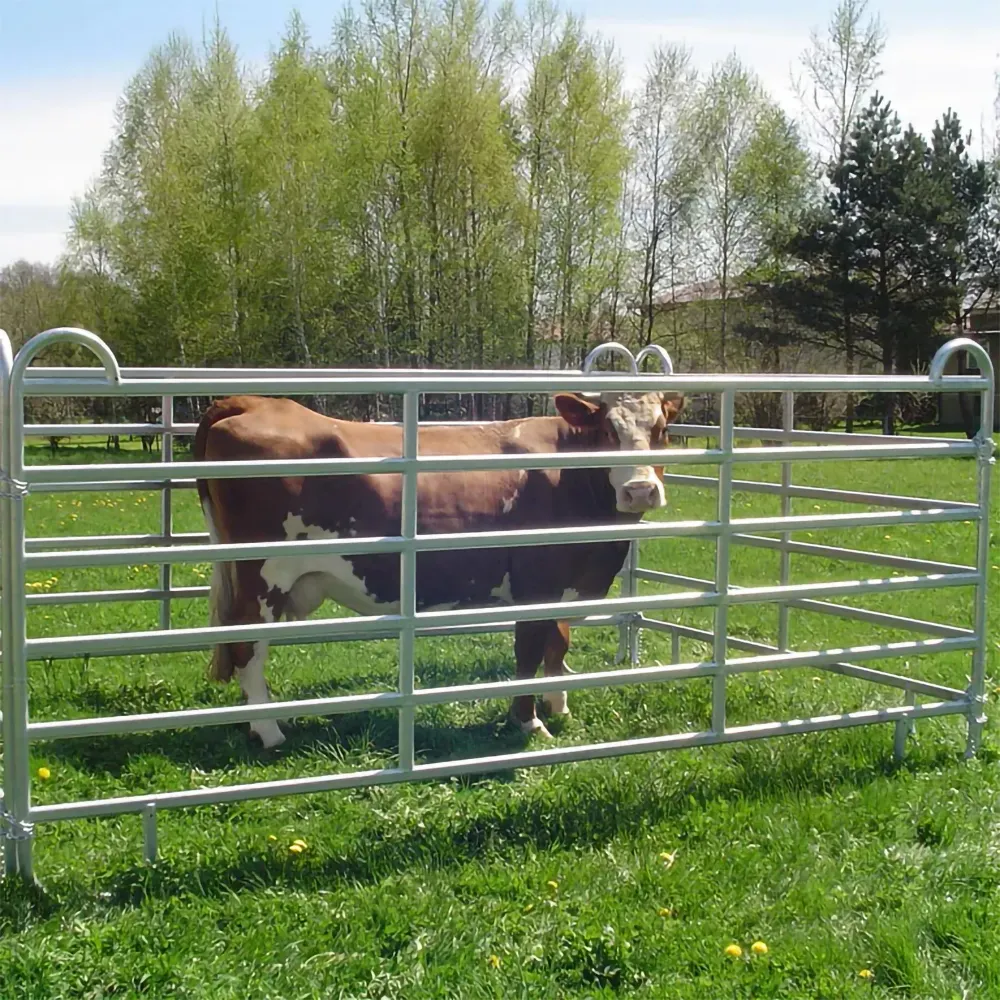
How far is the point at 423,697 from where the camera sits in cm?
418

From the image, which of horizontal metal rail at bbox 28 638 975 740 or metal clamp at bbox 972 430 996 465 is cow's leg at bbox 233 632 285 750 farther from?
metal clamp at bbox 972 430 996 465

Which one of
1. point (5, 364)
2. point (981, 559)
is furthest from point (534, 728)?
point (5, 364)

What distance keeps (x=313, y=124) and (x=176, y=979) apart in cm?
2704

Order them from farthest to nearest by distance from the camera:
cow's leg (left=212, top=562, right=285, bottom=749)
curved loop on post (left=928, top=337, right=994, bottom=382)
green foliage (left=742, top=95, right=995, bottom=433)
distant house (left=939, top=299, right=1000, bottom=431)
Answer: distant house (left=939, top=299, right=1000, bottom=431), green foliage (left=742, top=95, right=995, bottom=433), cow's leg (left=212, top=562, right=285, bottom=749), curved loop on post (left=928, top=337, right=994, bottom=382)

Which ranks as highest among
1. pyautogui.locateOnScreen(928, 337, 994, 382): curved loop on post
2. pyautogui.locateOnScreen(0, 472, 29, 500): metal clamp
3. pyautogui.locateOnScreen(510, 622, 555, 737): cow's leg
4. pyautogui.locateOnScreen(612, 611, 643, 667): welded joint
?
pyautogui.locateOnScreen(928, 337, 994, 382): curved loop on post

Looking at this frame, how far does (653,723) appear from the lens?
5660 millimetres

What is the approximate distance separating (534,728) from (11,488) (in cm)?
290

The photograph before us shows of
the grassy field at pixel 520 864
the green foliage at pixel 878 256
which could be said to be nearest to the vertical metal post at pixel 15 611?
the grassy field at pixel 520 864

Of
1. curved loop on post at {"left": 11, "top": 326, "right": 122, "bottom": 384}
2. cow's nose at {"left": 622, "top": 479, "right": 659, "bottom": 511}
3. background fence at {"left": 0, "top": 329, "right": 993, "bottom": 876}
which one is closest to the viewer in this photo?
curved loop on post at {"left": 11, "top": 326, "right": 122, "bottom": 384}

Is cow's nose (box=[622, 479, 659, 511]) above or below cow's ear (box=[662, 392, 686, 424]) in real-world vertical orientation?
below

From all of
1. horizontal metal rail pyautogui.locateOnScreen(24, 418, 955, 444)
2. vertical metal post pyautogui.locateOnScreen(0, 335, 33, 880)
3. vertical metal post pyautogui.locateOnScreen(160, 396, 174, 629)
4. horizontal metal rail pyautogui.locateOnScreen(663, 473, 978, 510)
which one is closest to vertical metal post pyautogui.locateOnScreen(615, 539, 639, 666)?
horizontal metal rail pyautogui.locateOnScreen(663, 473, 978, 510)

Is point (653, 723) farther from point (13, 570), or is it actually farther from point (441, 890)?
point (13, 570)

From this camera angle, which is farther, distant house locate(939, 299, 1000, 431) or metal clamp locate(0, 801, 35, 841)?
Answer: distant house locate(939, 299, 1000, 431)

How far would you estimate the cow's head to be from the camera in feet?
17.1
